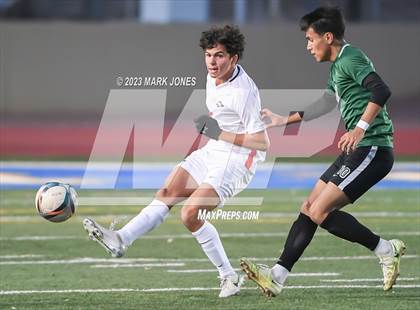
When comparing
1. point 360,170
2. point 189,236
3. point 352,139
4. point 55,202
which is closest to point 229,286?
point 360,170

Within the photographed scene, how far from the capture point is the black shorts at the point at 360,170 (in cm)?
757

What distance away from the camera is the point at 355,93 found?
752cm

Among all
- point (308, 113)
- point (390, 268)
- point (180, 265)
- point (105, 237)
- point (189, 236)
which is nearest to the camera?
point (105, 237)

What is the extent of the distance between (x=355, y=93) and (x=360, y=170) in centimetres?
54

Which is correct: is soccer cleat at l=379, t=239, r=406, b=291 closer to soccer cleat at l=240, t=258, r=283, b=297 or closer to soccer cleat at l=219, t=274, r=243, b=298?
soccer cleat at l=240, t=258, r=283, b=297

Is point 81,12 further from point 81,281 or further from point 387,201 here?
point 81,281

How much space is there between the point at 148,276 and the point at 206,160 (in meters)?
1.43

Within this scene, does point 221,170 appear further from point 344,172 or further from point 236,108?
point 344,172

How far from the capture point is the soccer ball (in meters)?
7.68


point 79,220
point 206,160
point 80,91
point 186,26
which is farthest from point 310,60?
point 206,160

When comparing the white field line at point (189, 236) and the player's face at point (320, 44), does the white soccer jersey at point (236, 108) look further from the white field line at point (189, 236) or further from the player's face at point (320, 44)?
the white field line at point (189, 236)

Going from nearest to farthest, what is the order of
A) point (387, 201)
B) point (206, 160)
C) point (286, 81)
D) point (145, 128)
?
point (206, 160), point (387, 201), point (145, 128), point (286, 81)

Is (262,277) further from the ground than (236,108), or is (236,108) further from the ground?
(236,108)

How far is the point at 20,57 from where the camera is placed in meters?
26.0
